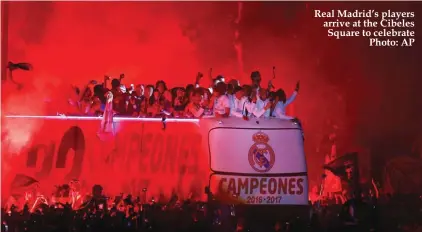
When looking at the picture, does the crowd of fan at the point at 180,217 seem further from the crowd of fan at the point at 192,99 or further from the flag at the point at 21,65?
the flag at the point at 21,65

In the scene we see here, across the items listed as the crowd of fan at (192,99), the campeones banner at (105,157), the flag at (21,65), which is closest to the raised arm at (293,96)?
the crowd of fan at (192,99)

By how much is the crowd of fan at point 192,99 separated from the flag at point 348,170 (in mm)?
373

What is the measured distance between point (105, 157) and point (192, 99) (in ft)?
1.74

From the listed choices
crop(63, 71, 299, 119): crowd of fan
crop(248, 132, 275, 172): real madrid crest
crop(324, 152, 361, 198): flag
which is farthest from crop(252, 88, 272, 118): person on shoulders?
crop(324, 152, 361, 198): flag

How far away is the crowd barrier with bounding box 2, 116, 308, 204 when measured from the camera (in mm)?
3141

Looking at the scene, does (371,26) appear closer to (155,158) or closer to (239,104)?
(239,104)

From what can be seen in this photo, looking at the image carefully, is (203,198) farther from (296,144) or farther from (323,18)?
(323,18)

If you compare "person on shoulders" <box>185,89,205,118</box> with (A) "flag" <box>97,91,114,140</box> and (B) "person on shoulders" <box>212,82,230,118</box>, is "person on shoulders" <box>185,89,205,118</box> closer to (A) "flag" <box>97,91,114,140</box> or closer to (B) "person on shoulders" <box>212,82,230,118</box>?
(B) "person on shoulders" <box>212,82,230,118</box>

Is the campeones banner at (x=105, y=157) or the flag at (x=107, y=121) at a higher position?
the flag at (x=107, y=121)

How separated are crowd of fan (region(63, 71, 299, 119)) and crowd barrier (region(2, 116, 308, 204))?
63 millimetres

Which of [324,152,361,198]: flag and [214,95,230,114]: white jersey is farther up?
[214,95,230,114]: white jersey

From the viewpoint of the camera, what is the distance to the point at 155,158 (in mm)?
3164

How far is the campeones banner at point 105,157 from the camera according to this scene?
315cm

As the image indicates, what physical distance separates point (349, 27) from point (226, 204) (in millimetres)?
1103
